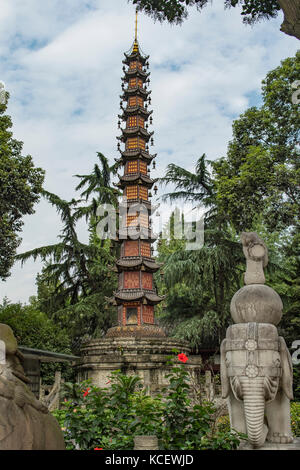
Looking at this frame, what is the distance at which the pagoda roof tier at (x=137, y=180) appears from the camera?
23.7 meters

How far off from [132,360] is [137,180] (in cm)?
991

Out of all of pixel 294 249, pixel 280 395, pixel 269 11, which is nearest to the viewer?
pixel 280 395

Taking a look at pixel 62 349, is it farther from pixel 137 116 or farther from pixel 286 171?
pixel 137 116

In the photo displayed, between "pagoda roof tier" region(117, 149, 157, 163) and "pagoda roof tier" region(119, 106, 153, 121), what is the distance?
7.89ft

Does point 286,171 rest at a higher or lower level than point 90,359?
higher

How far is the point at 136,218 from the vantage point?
23312 mm

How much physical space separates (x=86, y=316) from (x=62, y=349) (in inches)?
264

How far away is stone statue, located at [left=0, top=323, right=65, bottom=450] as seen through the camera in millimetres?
2467

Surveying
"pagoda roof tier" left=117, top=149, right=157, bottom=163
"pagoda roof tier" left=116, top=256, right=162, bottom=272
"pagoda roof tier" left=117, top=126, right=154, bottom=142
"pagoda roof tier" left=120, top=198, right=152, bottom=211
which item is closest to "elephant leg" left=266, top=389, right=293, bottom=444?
"pagoda roof tier" left=116, top=256, right=162, bottom=272

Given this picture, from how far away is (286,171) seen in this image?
52.1 ft

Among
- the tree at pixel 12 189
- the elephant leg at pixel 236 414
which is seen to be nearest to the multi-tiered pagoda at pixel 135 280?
the tree at pixel 12 189

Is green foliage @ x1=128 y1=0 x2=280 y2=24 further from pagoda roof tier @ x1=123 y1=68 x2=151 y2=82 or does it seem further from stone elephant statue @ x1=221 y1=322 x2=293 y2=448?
pagoda roof tier @ x1=123 y1=68 x2=151 y2=82

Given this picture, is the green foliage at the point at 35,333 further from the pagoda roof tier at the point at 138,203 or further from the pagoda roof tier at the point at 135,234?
the pagoda roof tier at the point at 138,203
